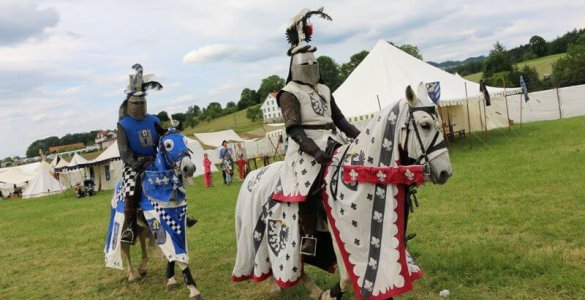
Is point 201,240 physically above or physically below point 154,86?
below

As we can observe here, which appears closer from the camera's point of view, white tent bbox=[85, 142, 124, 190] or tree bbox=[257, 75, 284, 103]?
white tent bbox=[85, 142, 124, 190]

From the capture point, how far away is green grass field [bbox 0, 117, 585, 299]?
445cm

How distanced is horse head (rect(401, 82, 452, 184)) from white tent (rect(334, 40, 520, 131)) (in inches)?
459

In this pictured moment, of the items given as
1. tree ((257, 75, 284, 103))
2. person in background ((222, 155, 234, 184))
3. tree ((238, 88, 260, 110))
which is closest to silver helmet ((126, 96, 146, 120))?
person in background ((222, 155, 234, 184))

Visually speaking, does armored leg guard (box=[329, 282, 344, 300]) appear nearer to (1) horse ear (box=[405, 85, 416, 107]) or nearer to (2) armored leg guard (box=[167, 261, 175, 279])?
(1) horse ear (box=[405, 85, 416, 107])

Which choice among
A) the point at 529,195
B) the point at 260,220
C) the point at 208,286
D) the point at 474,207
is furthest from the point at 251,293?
the point at 529,195

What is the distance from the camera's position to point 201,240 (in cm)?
814

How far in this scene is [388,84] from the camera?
15.5 metres

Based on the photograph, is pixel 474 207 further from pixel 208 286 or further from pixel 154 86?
pixel 154 86

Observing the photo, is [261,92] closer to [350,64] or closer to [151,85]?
[350,64]

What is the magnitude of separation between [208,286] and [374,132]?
11.2ft

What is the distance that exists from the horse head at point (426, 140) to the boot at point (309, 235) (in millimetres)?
1122

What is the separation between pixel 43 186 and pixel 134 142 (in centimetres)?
3129

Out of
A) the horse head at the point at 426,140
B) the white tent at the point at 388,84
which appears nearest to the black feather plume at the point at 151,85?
the horse head at the point at 426,140
